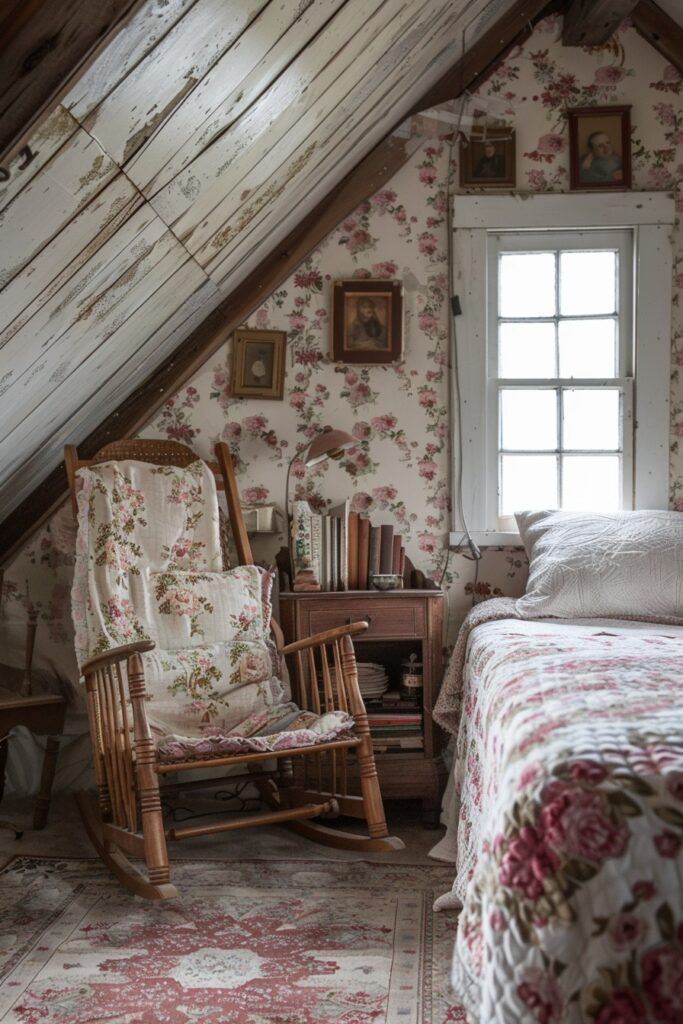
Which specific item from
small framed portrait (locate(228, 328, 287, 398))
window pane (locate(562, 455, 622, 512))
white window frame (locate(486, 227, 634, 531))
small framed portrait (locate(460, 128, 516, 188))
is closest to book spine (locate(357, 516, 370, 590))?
white window frame (locate(486, 227, 634, 531))

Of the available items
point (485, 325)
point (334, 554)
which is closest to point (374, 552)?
point (334, 554)

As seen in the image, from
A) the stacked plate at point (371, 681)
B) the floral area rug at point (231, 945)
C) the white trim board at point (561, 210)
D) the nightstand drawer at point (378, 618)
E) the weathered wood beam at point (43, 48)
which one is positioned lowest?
the floral area rug at point (231, 945)

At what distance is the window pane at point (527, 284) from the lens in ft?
11.8

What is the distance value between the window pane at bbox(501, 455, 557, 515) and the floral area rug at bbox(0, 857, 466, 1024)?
1388mm

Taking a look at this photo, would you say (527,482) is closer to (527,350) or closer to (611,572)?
(527,350)

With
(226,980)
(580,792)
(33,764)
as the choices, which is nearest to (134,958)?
(226,980)

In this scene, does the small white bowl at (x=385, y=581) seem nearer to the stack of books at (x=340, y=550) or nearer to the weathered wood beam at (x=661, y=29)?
the stack of books at (x=340, y=550)

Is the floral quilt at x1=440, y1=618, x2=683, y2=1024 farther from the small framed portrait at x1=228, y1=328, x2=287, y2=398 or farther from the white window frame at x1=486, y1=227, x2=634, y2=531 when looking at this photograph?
the small framed portrait at x1=228, y1=328, x2=287, y2=398

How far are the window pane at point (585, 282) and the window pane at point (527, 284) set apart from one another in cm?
5

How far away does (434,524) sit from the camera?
3.54m

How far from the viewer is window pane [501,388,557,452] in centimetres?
359

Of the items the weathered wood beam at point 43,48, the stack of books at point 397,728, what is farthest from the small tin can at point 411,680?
the weathered wood beam at point 43,48

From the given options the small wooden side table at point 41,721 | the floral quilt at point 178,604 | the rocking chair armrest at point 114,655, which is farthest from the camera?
the small wooden side table at point 41,721

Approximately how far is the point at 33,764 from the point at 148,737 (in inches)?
51.4
